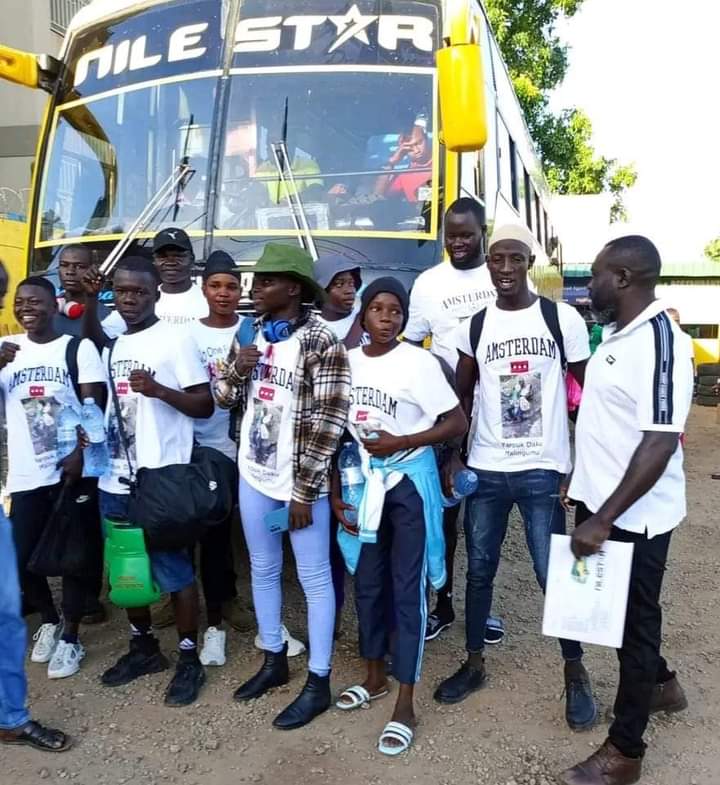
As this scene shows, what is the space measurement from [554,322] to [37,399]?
7.06ft

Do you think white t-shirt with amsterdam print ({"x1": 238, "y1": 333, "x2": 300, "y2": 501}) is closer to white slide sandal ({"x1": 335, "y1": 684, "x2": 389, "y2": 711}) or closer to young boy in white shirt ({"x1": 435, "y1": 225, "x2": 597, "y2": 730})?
young boy in white shirt ({"x1": 435, "y1": 225, "x2": 597, "y2": 730})

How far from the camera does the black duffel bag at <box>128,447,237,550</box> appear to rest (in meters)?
2.99

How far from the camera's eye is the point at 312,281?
114 inches

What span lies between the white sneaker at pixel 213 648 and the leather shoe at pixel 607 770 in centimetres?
156

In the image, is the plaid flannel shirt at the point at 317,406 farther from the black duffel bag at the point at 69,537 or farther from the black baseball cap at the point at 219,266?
the black duffel bag at the point at 69,537

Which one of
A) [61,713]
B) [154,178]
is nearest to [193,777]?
[61,713]

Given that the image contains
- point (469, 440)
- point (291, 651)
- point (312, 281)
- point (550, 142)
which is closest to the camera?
point (312, 281)

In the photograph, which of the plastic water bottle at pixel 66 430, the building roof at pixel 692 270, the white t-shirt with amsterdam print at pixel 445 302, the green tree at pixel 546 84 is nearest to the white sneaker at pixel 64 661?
the plastic water bottle at pixel 66 430

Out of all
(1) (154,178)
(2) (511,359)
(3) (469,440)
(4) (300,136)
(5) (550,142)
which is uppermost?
(5) (550,142)

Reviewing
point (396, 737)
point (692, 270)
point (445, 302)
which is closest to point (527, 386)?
point (445, 302)

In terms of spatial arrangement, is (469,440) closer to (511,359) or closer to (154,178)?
(511,359)

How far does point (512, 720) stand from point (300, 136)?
125 inches

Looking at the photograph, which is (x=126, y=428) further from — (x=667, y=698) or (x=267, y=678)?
(x=667, y=698)

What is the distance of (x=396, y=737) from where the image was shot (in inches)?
109
